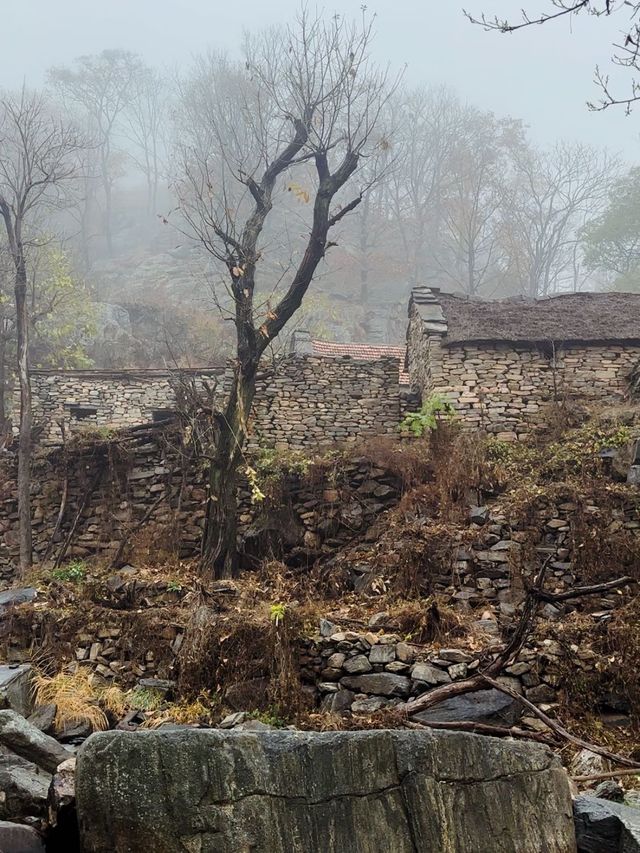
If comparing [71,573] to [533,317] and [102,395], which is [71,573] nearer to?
[102,395]

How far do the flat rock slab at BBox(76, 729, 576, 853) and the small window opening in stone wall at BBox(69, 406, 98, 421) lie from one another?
14800 millimetres

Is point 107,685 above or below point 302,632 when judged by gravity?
below

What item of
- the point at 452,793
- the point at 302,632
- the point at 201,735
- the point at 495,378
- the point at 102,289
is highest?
the point at 102,289

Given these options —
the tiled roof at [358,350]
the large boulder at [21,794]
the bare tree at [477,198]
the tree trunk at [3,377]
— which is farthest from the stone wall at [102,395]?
the bare tree at [477,198]

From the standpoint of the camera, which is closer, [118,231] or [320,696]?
[320,696]

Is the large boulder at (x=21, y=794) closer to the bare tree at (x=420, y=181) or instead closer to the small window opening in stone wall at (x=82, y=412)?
the small window opening in stone wall at (x=82, y=412)

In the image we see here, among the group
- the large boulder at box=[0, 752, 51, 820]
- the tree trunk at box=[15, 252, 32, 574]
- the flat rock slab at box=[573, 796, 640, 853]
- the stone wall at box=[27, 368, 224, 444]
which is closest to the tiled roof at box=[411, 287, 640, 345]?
the stone wall at box=[27, 368, 224, 444]

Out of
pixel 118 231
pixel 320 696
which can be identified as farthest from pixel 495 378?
pixel 118 231

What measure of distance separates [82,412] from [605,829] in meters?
15.7

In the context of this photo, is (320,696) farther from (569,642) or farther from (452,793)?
(452,793)

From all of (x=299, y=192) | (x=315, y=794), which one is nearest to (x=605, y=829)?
(x=315, y=794)

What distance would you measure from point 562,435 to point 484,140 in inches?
1221

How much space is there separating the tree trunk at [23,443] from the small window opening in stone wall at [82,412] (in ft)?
12.4

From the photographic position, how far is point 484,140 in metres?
38.8
